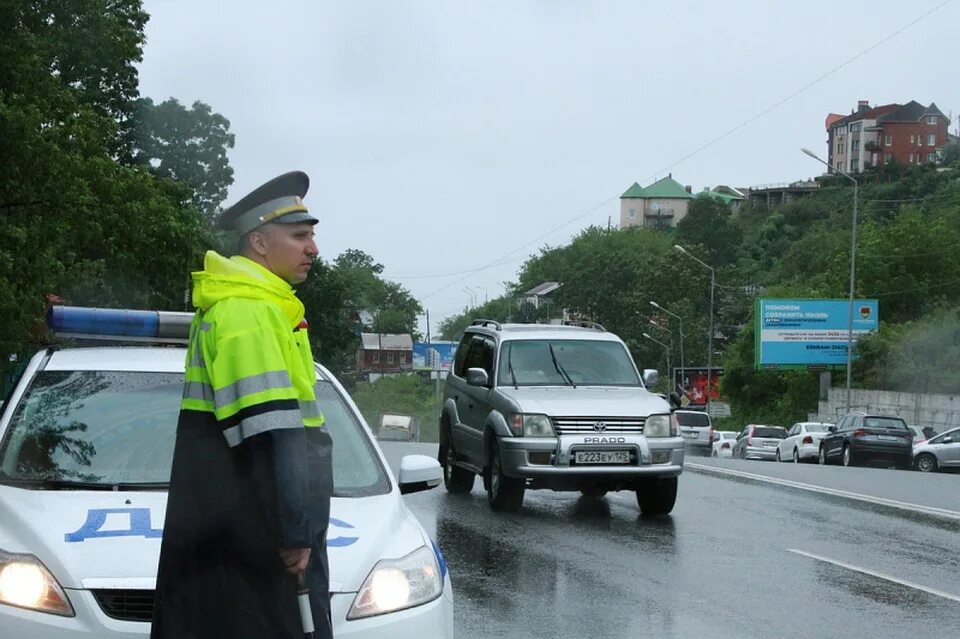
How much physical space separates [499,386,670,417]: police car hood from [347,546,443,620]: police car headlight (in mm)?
8954

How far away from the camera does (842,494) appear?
59.0 feet

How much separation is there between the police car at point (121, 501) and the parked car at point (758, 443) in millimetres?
49129

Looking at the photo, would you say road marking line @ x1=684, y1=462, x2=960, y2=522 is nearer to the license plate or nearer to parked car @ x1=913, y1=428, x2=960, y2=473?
the license plate

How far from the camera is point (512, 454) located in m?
14.3

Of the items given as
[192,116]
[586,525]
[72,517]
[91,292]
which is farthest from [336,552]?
[192,116]

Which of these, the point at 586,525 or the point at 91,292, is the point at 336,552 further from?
the point at 91,292

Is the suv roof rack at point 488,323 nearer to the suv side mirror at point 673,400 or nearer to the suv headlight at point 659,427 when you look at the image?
the suv side mirror at point 673,400

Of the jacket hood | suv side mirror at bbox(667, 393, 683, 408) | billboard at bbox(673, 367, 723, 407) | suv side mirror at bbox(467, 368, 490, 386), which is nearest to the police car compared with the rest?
the jacket hood

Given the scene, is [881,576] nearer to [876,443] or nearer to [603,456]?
[603,456]

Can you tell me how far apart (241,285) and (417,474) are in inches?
111

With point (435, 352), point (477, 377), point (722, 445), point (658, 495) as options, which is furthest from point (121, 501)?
point (435, 352)

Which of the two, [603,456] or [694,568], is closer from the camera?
[694,568]

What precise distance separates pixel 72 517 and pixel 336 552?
997mm

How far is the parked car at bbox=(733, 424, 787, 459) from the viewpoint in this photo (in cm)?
5503
